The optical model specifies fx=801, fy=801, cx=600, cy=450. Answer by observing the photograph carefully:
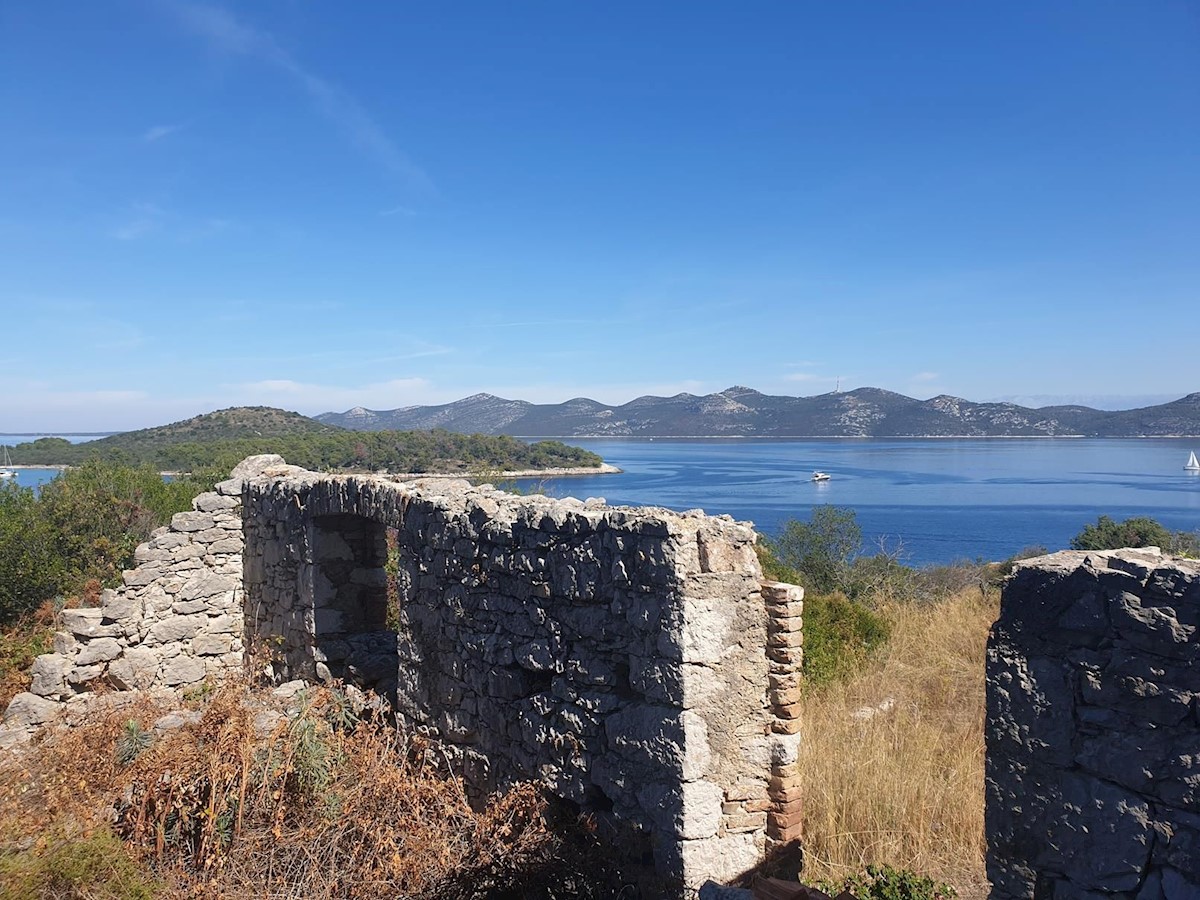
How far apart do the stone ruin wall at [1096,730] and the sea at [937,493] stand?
1552cm

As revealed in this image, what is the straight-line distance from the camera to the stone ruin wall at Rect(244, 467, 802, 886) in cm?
423

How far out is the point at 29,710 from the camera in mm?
8328

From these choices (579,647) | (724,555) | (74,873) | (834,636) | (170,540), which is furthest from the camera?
(834,636)

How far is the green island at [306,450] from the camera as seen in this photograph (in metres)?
23.9

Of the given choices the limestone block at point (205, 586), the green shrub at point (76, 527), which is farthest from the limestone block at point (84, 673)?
the green shrub at point (76, 527)

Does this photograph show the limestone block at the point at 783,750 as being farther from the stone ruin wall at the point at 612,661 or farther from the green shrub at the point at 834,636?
the green shrub at the point at 834,636

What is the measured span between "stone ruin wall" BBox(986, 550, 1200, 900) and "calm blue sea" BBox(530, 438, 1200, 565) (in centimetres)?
1791

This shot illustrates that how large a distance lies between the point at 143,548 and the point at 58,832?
5.25m

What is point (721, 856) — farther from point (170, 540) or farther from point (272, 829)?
point (170, 540)

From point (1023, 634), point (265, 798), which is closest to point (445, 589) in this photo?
point (265, 798)

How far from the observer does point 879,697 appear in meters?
8.13

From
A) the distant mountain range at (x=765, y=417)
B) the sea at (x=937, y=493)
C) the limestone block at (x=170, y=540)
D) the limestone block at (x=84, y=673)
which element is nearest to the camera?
the limestone block at (x=84, y=673)

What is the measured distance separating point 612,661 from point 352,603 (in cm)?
424

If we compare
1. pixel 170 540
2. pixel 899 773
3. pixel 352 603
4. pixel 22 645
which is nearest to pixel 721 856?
pixel 899 773
